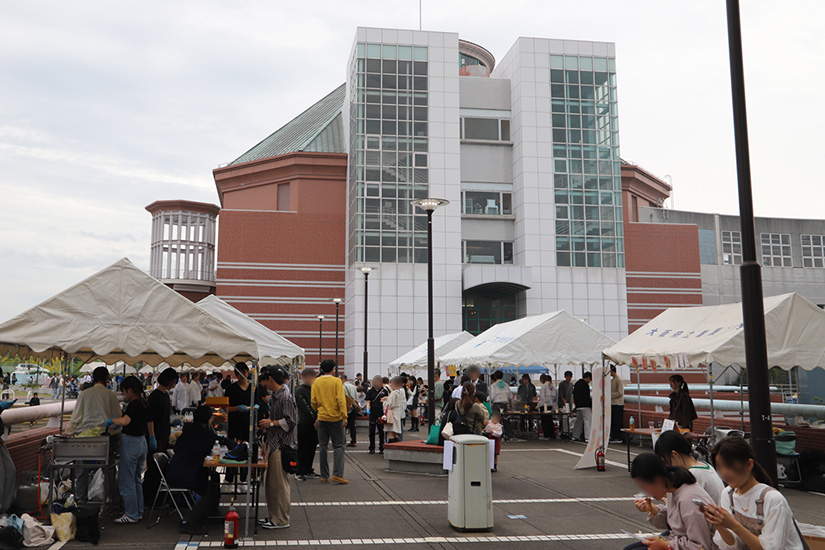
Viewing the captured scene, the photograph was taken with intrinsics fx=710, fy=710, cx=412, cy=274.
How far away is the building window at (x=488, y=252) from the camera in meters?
47.1

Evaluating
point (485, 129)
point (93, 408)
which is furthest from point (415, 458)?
point (485, 129)

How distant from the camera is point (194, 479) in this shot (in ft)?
29.1

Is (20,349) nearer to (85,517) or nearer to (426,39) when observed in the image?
(85,517)

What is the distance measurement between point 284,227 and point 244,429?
3905cm

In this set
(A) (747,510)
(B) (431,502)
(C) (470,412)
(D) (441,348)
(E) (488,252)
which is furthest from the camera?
(E) (488,252)

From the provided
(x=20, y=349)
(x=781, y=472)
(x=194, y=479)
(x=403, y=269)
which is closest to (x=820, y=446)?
(x=781, y=472)

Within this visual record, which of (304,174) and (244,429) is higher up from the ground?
(304,174)

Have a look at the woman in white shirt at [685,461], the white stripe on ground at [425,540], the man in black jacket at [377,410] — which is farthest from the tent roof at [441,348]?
the woman in white shirt at [685,461]

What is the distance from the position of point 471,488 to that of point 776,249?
60.1 meters

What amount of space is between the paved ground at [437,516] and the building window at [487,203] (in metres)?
33.9

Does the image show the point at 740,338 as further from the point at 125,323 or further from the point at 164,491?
the point at 125,323

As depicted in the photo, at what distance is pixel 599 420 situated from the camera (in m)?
14.7

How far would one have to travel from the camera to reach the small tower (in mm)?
51344

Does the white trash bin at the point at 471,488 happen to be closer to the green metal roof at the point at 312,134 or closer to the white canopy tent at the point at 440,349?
the white canopy tent at the point at 440,349
